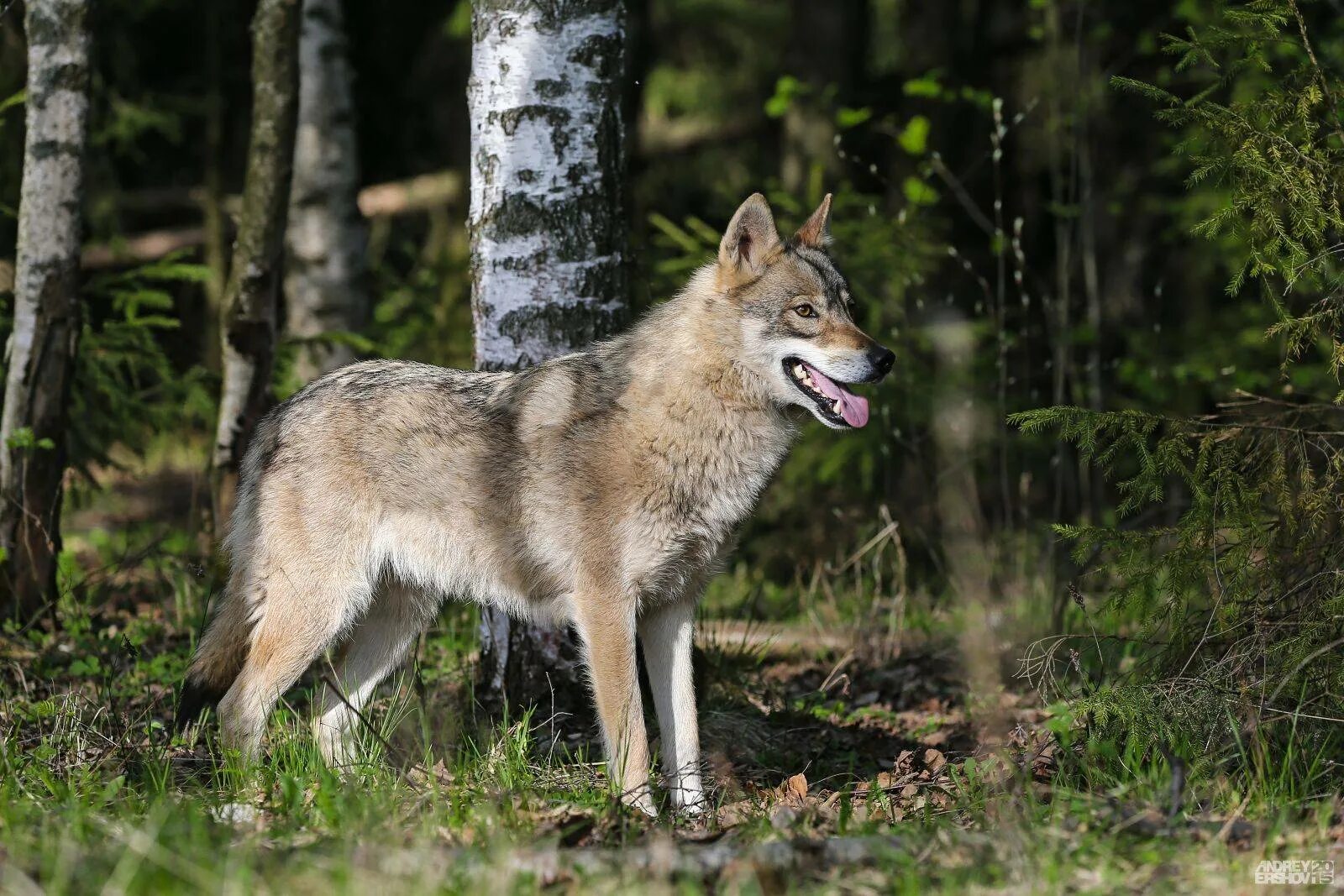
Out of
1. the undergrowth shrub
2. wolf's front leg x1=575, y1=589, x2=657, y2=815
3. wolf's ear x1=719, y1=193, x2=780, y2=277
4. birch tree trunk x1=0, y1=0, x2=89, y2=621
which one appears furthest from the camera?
birch tree trunk x1=0, y1=0, x2=89, y2=621

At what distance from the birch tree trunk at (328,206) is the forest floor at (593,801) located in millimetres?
2897

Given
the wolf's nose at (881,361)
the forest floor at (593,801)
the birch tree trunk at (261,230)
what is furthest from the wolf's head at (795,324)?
the birch tree trunk at (261,230)

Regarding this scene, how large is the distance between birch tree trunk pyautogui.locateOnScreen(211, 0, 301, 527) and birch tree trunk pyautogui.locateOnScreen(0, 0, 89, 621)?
32.4 inches

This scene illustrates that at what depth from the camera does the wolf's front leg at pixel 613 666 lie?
4520mm

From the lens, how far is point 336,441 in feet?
16.5

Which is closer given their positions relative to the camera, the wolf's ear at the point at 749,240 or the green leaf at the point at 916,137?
the wolf's ear at the point at 749,240

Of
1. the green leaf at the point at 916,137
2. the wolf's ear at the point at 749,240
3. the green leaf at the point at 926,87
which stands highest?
the green leaf at the point at 926,87

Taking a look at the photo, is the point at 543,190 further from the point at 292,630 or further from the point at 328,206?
the point at 328,206

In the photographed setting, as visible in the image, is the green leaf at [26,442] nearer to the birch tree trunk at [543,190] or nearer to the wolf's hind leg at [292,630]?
the wolf's hind leg at [292,630]

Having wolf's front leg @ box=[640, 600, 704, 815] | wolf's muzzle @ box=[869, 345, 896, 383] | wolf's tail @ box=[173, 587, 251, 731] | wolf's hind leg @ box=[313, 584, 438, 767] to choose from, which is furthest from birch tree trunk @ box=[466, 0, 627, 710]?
wolf's muzzle @ box=[869, 345, 896, 383]

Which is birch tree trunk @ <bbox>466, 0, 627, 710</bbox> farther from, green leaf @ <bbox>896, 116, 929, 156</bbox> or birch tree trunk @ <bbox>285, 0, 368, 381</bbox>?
birch tree trunk @ <bbox>285, 0, 368, 381</bbox>

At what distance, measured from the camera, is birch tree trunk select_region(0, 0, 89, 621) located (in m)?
6.22

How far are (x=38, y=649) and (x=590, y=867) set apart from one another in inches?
158

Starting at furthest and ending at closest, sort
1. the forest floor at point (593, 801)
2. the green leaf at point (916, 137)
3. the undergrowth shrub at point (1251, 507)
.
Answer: the green leaf at point (916, 137) → the undergrowth shrub at point (1251, 507) → the forest floor at point (593, 801)
